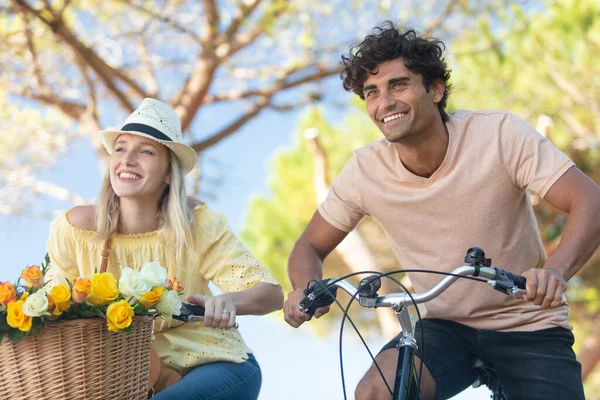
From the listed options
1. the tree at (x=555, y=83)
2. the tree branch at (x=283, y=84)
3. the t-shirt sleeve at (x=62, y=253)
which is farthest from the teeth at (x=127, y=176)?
the tree at (x=555, y=83)

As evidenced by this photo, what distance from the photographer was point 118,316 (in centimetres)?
241

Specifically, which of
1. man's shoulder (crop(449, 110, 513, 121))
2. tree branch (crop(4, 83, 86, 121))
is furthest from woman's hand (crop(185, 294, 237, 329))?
tree branch (crop(4, 83, 86, 121))

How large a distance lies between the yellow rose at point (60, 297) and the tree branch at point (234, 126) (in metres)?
7.08

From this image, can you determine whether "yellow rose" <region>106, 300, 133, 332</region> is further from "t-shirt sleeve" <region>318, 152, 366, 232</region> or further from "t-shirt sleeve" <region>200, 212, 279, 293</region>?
Answer: "t-shirt sleeve" <region>318, 152, 366, 232</region>

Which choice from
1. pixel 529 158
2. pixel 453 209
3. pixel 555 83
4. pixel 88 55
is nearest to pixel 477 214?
pixel 453 209

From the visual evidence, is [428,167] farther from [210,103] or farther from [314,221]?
[210,103]

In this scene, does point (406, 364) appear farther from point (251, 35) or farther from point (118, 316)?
point (251, 35)

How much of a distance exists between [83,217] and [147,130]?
1.62 feet

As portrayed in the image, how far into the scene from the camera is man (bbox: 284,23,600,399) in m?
3.02

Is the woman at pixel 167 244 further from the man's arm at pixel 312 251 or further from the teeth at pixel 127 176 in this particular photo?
the man's arm at pixel 312 251

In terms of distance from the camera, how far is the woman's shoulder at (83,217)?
3.44m

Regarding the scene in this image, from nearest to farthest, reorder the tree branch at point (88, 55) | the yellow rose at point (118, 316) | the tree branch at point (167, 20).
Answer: the yellow rose at point (118, 316)
the tree branch at point (88, 55)
the tree branch at point (167, 20)

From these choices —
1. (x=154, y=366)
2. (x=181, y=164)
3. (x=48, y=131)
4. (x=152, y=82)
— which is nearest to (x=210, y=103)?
(x=152, y=82)

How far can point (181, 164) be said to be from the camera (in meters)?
3.61
